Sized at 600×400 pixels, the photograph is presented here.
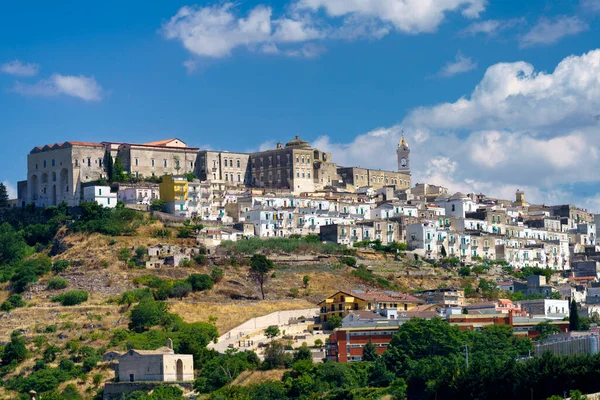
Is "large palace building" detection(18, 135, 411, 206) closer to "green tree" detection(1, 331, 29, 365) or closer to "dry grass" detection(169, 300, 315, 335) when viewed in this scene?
"dry grass" detection(169, 300, 315, 335)

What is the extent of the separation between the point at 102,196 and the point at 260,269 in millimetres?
17632

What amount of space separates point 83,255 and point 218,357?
19426mm

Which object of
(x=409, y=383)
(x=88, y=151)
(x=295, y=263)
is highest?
(x=88, y=151)

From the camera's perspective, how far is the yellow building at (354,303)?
78375 mm

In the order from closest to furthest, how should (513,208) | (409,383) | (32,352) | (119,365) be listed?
1. (409,383)
2. (119,365)
3. (32,352)
4. (513,208)

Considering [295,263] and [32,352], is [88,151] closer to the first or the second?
[295,263]

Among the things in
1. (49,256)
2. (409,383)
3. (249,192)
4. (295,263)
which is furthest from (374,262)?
(409,383)

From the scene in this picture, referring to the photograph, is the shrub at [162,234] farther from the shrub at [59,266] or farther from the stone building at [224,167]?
the stone building at [224,167]

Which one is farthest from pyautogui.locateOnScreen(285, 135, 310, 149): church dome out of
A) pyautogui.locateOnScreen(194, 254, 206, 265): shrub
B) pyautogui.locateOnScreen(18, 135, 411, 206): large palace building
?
pyautogui.locateOnScreen(194, 254, 206, 265): shrub

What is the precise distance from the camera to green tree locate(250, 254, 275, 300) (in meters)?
84.6

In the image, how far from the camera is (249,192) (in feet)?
340

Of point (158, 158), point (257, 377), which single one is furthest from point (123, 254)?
point (257, 377)

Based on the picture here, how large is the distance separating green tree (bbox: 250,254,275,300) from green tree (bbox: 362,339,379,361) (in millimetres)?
13901

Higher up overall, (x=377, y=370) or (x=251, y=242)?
(x=251, y=242)
